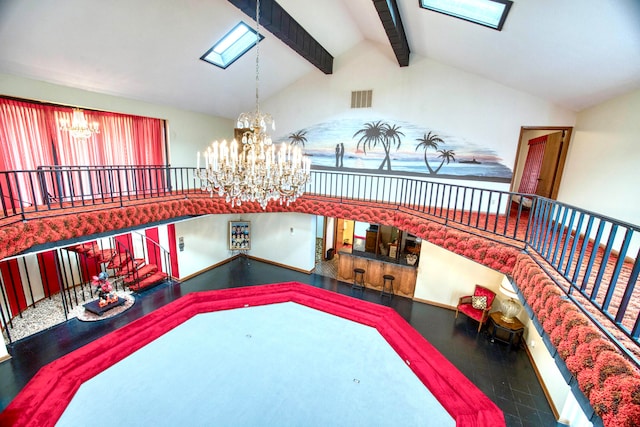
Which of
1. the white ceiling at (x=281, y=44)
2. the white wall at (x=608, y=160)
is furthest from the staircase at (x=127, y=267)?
the white wall at (x=608, y=160)

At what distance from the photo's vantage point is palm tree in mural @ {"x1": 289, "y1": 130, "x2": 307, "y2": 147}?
8.99 metres

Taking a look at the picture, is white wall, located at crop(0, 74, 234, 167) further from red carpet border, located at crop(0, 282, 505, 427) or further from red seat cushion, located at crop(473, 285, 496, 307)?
red seat cushion, located at crop(473, 285, 496, 307)

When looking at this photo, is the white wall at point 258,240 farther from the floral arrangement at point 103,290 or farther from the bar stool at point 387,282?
the bar stool at point 387,282

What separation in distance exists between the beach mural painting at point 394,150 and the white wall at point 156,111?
2.52m

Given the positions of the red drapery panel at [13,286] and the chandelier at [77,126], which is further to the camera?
the red drapery panel at [13,286]

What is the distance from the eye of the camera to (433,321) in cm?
702

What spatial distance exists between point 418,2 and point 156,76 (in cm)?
587

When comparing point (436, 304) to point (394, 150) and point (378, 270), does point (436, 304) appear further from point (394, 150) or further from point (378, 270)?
point (394, 150)

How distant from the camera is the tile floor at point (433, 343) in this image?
4.63 m

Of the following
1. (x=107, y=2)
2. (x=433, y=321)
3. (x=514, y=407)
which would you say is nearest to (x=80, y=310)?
(x=107, y=2)

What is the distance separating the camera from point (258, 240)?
10336mm

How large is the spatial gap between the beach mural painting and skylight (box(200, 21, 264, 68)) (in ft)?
10.2

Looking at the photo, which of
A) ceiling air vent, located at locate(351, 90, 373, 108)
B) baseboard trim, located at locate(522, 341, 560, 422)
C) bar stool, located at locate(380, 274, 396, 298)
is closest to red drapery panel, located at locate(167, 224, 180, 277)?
bar stool, located at locate(380, 274, 396, 298)

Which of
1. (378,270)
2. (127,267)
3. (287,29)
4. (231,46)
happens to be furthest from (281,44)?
(127,267)
